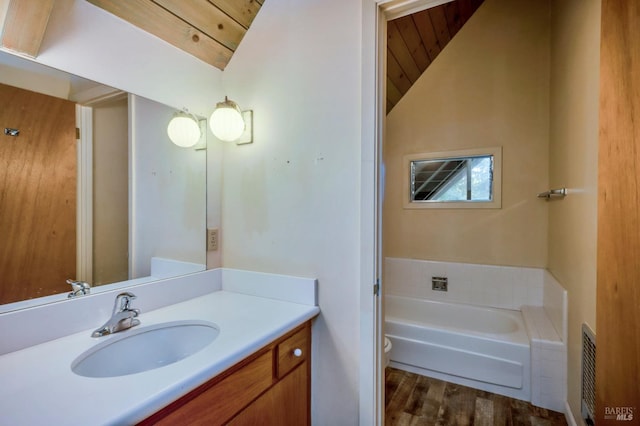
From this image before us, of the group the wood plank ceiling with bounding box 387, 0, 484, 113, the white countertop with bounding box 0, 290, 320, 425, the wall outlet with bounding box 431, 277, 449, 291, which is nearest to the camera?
the white countertop with bounding box 0, 290, 320, 425

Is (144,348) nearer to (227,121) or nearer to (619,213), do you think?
(227,121)

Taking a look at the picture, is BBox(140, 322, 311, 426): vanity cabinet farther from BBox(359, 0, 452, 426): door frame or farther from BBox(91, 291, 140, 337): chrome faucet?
BBox(91, 291, 140, 337): chrome faucet

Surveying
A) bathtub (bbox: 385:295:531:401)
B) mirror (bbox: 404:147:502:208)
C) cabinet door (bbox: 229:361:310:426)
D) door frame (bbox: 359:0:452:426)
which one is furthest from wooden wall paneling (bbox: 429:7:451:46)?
cabinet door (bbox: 229:361:310:426)

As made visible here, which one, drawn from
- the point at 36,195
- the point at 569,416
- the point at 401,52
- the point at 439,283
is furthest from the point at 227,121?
the point at 569,416

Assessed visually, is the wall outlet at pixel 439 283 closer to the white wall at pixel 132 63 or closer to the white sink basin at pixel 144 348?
the white wall at pixel 132 63

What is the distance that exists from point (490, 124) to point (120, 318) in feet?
9.91

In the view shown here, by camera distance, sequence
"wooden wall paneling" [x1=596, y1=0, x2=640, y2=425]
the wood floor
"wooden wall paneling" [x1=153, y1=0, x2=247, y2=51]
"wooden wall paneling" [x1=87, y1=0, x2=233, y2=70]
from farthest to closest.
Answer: the wood floor → "wooden wall paneling" [x1=153, y1=0, x2=247, y2=51] → "wooden wall paneling" [x1=87, y1=0, x2=233, y2=70] → "wooden wall paneling" [x1=596, y1=0, x2=640, y2=425]

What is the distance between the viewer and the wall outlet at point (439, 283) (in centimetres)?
276

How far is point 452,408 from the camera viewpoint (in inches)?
73.7

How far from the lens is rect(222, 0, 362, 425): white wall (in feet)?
4.06

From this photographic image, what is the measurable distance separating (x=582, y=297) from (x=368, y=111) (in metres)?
1.46

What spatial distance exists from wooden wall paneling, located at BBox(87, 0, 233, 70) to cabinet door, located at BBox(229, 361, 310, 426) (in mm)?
1583

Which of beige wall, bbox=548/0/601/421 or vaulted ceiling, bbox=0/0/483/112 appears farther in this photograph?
beige wall, bbox=548/0/601/421

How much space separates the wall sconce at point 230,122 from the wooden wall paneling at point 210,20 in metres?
0.32
